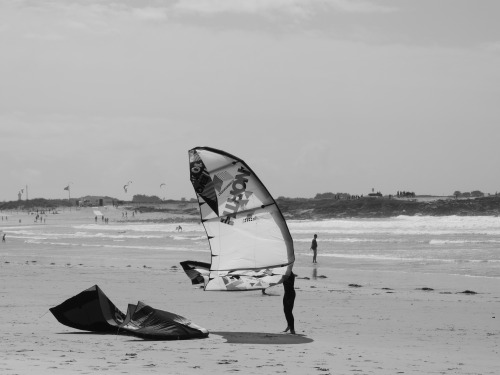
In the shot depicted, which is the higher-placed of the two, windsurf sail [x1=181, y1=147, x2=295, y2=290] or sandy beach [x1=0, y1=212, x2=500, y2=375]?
windsurf sail [x1=181, y1=147, x2=295, y2=290]

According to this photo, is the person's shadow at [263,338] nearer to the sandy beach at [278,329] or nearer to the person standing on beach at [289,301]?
the sandy beach at [278,329]

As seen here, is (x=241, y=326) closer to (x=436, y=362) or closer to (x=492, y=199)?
(x=436, y=362)

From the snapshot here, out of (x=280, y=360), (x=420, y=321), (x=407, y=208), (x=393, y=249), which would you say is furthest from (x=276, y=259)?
(x=407, y=208)

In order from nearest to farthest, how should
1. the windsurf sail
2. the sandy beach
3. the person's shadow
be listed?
the sandy beach, the person's shadow, the windsurf sail

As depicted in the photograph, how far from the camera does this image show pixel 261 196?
35.6ft

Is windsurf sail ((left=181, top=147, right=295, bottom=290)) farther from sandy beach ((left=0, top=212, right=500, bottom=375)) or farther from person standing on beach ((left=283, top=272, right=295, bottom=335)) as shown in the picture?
sandy beach ((left=0, top=212, right=500, bottom=375))

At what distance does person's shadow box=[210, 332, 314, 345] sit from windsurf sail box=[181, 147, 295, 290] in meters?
0.61

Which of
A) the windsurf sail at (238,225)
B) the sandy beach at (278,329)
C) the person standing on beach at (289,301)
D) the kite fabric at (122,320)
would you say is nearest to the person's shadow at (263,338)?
the sandy beach at (278,329)

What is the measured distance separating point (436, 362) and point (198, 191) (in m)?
3.79

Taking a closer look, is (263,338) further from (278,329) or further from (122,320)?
(122,320)

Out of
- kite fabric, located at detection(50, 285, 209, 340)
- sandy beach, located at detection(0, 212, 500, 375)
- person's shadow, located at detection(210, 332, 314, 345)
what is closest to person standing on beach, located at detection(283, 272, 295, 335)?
person's shadow, located at detection(210, 332, 314, 345)

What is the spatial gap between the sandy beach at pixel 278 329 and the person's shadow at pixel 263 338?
1 cm

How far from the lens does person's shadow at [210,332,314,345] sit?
10.2 metres

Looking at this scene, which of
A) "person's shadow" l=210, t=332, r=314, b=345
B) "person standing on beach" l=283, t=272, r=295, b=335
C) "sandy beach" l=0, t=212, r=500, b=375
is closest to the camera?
"sandy beach" l=0, t=212, r=500, b=375
